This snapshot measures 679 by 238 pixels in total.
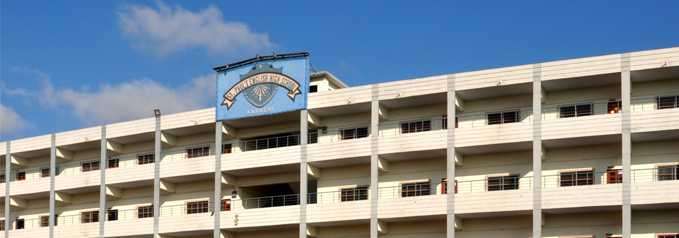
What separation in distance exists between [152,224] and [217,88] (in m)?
9.44

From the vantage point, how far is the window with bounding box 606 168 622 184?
55188 mm

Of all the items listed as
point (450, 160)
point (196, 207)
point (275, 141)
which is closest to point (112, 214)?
point (196, 207)

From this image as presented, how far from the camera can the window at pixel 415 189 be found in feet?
200

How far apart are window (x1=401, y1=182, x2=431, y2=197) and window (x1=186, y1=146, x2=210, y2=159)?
46.3ft

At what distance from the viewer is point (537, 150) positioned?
56.2 metres

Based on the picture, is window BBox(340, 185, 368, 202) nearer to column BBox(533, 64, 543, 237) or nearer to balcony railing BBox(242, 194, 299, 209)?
balcony railing BBox(242, 194, 299, 209)

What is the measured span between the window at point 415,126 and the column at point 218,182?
1141 cm

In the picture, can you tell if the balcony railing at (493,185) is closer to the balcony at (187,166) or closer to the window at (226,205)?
the window at (226,205)

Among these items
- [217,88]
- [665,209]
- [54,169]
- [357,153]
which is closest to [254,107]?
[217,88]

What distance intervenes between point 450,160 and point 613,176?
8422mm

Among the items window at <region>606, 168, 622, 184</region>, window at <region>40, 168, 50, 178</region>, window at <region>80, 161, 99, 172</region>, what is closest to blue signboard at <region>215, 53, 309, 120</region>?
window at <region>80, 161, 99, 172</region>

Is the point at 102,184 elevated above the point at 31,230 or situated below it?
above

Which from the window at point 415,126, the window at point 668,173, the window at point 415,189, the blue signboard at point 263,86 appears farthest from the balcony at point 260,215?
the window at point 668,173

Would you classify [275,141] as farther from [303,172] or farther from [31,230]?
[31,230]
